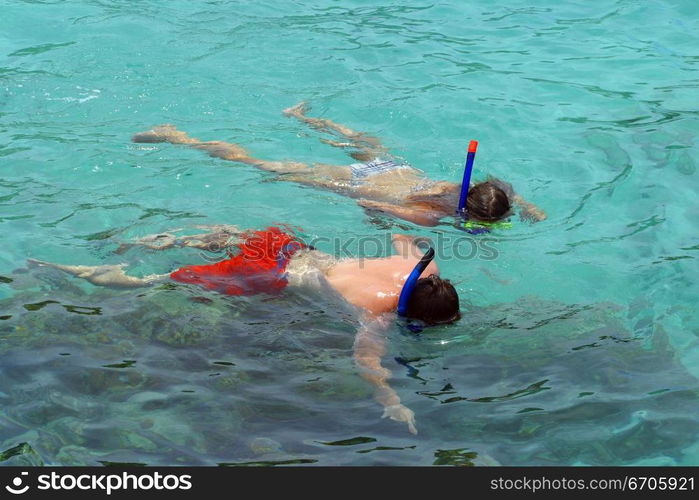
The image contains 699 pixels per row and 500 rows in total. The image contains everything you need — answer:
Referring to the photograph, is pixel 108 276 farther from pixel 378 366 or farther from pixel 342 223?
pixel 378 366

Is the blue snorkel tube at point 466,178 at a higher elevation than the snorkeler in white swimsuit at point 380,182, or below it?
higher

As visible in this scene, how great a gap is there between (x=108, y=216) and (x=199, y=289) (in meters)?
1.42

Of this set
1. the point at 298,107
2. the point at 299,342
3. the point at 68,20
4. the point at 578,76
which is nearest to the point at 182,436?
the point at 299,342

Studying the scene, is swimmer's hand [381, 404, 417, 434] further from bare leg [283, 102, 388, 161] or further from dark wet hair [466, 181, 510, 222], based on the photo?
bare leg [283, 102, 388, 161]

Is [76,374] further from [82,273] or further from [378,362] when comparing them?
[378,362]

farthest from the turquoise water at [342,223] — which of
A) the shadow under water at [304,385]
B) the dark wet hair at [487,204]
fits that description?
the dark wet hair at [487,204]

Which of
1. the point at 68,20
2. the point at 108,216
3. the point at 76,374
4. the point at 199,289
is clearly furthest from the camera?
the point at 68,20

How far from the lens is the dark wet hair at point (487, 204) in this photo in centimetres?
636

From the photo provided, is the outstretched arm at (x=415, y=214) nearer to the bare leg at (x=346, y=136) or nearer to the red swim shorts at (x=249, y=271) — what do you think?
the bare leg at (x=346, y=136)

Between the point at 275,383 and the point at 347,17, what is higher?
the point at 347,17

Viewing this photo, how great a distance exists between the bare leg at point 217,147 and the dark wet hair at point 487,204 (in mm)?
1626

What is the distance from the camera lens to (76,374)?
4.67m

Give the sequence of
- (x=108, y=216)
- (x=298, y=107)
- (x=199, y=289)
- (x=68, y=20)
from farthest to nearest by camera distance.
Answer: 1. (x=68, y=20)
2. (x=298, y=107)
3. (x=108, y=216)
4. (x=199, y=289)

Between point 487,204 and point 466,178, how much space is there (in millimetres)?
327
